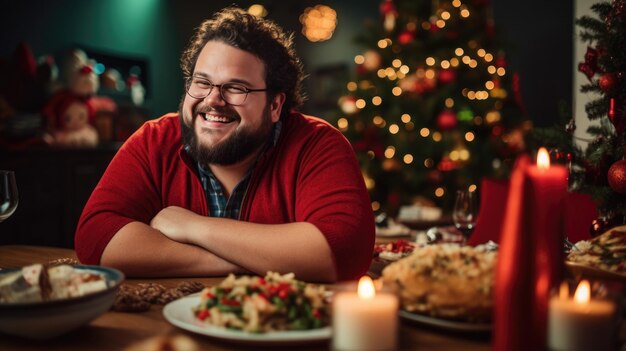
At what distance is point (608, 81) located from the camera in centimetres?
199

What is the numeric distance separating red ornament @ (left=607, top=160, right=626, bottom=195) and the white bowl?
1.53 metres

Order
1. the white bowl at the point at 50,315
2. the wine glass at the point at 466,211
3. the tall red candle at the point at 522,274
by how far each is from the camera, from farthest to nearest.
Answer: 1. the wine glass at the point at 466,211
2. the white bowl at the point at 50,315
3. the tall red candle at the point at 522,274

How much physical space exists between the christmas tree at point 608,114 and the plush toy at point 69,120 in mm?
3856

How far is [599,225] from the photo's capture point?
195 cm

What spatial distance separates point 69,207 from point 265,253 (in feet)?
12.7

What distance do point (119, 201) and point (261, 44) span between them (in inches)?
24.8

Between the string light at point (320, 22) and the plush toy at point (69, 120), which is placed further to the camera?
the string light at point (320, 22)

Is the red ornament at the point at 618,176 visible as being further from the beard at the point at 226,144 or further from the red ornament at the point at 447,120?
the red ornament at the point at 447,120

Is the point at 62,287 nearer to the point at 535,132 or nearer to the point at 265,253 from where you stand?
the point at 265,253

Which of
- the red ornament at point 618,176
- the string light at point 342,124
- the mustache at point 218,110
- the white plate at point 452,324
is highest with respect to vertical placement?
the string light at point 342,124

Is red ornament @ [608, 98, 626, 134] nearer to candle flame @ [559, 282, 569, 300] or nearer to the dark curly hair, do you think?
the dark curly hair

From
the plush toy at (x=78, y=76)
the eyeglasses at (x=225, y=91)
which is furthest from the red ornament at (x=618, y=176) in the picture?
the plush toy at (x=78, y=76)

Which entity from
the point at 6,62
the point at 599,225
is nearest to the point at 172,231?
the point at 599,225

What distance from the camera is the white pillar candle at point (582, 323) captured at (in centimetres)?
76
